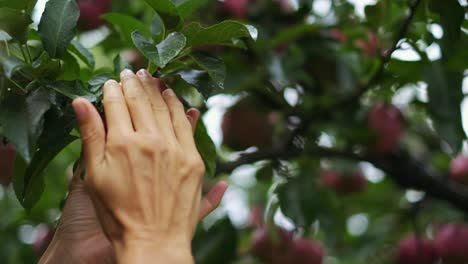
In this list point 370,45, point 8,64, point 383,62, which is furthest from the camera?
Answer: point 370,45

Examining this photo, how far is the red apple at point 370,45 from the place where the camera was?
1444mm

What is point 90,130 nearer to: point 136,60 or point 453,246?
point 136,60

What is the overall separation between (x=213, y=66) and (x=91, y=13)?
0.72 metres

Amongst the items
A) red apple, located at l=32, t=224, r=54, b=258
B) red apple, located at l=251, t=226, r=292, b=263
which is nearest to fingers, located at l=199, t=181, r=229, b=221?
red apple, located at l=32, t=224, r=54, b=258

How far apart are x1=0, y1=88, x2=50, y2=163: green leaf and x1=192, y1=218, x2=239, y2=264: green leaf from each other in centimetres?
75

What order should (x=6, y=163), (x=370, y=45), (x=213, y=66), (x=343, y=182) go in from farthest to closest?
(x=343, y=182) < (x=370, y=45) < (x=6, y=163) < (x=213, y=66)

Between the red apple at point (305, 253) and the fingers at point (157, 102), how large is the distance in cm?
88

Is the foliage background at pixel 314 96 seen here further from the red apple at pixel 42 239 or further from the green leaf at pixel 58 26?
the green leaf at pixel 58 26

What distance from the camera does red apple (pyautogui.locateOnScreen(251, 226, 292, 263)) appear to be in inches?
64.1

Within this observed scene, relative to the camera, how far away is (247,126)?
1.66 m

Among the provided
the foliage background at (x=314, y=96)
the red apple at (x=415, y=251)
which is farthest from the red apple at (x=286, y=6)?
the red apple at (x=415, y=251)

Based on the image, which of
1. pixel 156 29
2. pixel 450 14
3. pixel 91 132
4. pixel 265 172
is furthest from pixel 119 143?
pixel 265 172

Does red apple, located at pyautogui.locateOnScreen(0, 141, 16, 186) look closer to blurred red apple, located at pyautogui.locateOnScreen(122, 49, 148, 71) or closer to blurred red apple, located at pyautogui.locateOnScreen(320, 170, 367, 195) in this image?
blurred red apple, located at pyautogui.locateOnScreen(122, 49, 148, 71)

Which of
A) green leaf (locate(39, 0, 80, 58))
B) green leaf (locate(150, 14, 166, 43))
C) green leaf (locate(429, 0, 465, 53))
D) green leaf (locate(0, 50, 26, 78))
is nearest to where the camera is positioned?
green leaf (locate(0, 50, 26, 78))
